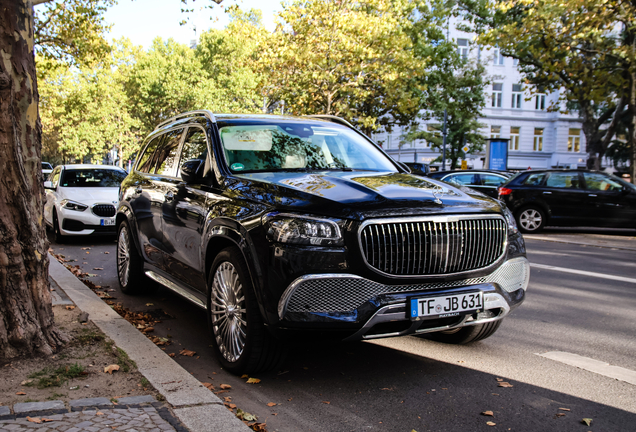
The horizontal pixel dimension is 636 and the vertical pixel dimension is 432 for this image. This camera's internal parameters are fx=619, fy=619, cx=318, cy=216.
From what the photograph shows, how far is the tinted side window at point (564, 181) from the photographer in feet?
49.6

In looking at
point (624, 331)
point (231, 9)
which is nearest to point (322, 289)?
point (624, 331)

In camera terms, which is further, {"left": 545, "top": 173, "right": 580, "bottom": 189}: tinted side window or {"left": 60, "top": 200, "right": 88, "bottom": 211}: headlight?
{"left": 545, "top": 173, "right": 580, "bottom": 189}: tinted side window

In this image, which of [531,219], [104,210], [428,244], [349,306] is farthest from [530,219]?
[349,306]

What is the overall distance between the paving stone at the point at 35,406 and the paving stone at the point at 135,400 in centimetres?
31

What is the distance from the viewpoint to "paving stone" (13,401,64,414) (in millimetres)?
3244

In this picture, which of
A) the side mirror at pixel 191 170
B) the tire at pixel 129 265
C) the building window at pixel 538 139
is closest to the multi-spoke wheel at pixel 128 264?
the tire at pixel 129 265

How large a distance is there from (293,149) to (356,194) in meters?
1.30

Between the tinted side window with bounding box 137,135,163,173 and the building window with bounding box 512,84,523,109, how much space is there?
52.1 metres

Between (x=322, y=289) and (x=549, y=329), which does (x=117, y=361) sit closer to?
(x=322, y=289)

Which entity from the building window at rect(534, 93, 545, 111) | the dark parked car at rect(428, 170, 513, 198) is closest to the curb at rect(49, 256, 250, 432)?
the dark parked car at rect(428, 170, 513, 198)

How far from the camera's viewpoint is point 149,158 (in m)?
6.70

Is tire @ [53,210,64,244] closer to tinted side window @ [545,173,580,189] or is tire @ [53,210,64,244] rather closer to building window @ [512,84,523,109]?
tinted side window @ [545,173,580,189]

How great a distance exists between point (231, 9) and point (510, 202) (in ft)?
28.0

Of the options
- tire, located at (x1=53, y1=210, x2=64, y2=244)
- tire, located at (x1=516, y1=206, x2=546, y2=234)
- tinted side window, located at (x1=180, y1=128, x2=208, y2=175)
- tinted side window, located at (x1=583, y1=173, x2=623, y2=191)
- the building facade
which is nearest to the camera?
tinted side window, located at (x1=180, y1=128, x2=208, y2=175)
